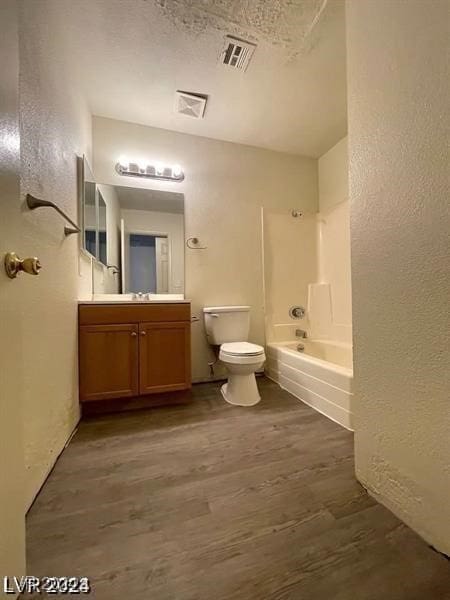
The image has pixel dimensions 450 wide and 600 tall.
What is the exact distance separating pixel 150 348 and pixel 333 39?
2.33 m

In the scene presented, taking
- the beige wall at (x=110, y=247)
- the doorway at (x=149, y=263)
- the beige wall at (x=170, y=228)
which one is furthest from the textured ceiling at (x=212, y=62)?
the doorway at (x=149, y=263)

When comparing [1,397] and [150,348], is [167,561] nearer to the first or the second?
[1,397]

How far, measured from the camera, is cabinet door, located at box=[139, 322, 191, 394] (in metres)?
1.83

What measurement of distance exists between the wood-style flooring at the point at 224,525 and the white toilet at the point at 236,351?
47 centimetres

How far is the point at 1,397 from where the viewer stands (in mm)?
573

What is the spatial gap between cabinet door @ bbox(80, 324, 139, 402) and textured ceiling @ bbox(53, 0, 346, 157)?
1753 mm

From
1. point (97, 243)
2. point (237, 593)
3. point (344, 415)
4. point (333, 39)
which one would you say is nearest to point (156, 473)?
point (237, 593)

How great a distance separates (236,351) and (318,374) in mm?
626

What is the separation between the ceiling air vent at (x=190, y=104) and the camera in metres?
1.92

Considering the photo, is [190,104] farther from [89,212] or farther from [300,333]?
[300,333]

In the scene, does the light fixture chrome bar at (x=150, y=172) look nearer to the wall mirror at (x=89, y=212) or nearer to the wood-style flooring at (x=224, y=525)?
the wall mirror at (x=89, y=212)

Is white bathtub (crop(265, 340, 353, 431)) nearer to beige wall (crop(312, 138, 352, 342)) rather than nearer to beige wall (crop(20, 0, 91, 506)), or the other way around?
beige wall (crop(312, 138, 352, 342))

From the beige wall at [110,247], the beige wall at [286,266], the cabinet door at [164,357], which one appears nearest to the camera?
the cabinet door at [164,357]

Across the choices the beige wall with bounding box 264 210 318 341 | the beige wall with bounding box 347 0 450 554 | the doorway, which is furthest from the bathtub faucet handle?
the beige wall with bounding box 347 0 450 554
